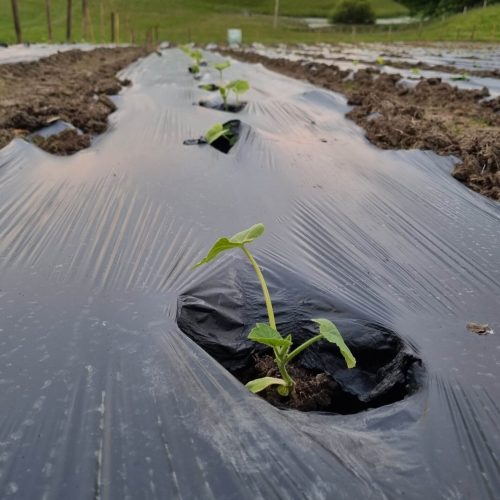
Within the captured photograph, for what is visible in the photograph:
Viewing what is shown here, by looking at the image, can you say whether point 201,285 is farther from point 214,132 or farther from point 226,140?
point 226,140

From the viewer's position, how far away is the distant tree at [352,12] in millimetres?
42281

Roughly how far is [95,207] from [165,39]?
1312 inches

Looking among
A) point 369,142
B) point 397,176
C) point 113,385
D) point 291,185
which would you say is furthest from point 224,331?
point 369,142

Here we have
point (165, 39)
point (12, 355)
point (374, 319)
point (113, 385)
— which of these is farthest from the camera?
point (165, 39)

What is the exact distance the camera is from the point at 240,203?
2502mm

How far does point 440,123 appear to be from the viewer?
4.57m

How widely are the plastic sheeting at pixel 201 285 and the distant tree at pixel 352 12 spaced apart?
144ft

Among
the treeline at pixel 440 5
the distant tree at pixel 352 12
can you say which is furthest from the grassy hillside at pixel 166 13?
the distant tree at pixel 352 12

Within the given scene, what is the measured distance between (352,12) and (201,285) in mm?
45827

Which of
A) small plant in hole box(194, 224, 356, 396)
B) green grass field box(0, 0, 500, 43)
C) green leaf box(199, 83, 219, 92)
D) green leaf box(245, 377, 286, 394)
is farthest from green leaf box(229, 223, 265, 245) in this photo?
green grass field box(0, 0, 500, 43)

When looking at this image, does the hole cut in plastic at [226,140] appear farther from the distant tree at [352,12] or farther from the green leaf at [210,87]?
the distant tree at [352,12]

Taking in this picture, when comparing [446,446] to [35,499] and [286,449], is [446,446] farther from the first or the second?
[35,499]

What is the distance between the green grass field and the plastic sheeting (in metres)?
21.9

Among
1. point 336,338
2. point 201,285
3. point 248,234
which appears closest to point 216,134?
point 201,285
